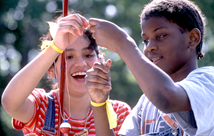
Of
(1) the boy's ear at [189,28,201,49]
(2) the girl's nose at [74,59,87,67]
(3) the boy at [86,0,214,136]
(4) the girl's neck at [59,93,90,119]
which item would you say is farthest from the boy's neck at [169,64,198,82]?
(4) the girl's neck at [59,93,90,119]

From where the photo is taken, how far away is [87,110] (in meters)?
2.28

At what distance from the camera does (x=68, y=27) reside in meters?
1.69

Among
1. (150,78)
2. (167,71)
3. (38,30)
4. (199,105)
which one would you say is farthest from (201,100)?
(38,30)

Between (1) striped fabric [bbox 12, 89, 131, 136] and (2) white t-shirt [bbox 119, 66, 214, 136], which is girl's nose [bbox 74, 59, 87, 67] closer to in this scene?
(1) striped fabric [bbox 12, 89, 131, 136]

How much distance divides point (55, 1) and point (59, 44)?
908cm

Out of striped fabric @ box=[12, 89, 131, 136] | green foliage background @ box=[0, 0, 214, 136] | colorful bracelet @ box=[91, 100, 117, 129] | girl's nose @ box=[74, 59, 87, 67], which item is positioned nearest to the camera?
colorful bracelet @ box=[91, 100, 117, 129]

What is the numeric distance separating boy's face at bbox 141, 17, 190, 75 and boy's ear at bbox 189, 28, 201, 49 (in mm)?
36

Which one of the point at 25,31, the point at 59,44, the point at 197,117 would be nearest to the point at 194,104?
the point at 197,117

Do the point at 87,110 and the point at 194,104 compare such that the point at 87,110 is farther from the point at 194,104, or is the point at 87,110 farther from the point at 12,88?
the point at 194,104

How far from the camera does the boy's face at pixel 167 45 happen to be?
1521mm

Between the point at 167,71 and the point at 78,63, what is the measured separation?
84cm

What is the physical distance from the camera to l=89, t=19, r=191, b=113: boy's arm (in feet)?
3.53

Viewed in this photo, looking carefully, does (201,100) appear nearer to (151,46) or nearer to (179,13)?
(151,46)

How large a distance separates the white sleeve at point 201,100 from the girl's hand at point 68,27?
31.6 inches
